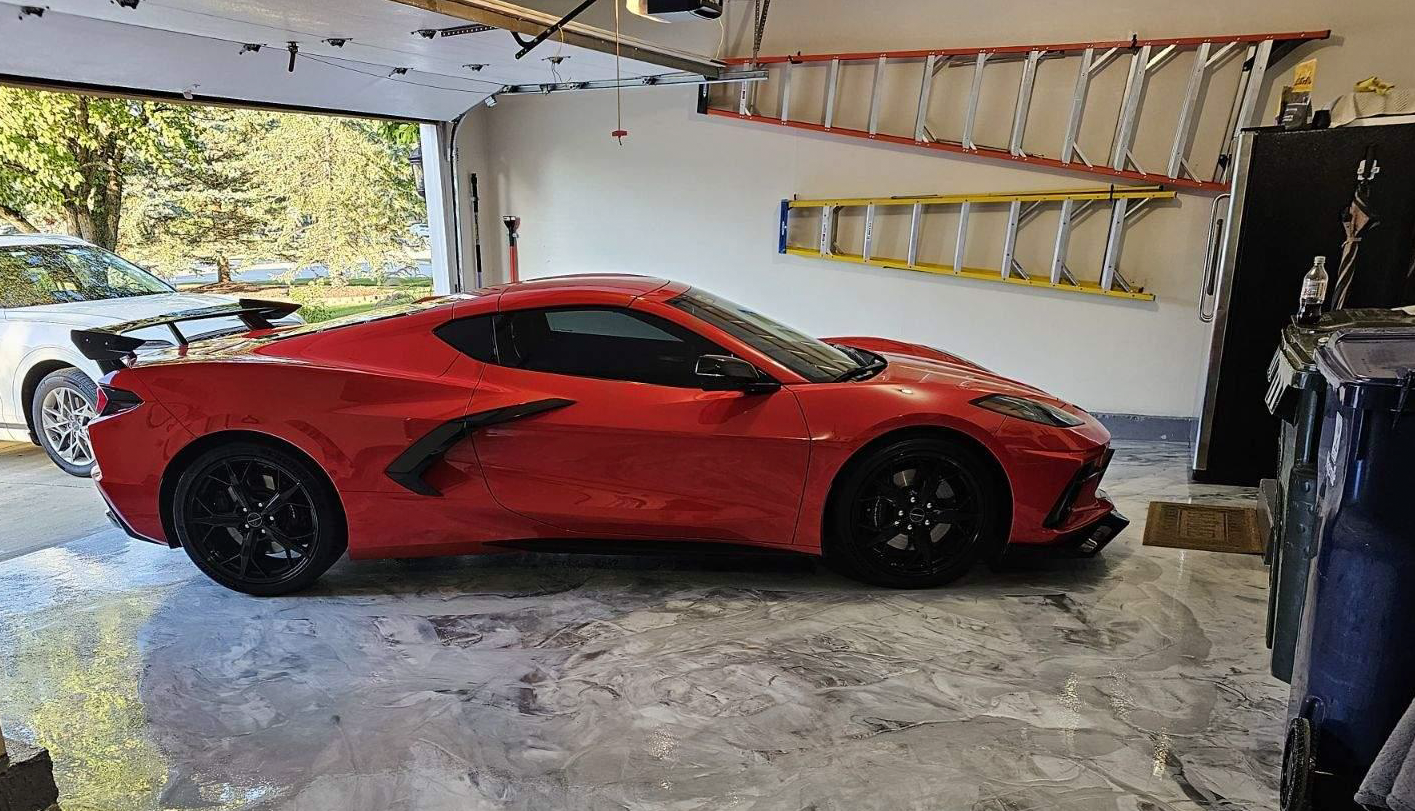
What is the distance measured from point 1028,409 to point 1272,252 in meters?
2.27

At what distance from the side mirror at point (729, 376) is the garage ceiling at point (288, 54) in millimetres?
2126

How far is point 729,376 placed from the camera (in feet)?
10.3

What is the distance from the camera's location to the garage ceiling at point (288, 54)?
3.83m

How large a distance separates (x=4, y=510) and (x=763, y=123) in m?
5.28

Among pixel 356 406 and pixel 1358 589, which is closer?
pixel 1358 589

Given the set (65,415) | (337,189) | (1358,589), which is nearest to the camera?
(1358,589)

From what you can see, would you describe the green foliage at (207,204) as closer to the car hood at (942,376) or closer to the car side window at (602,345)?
the car side window at (602,345)

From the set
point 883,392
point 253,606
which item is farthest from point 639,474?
point 253,606

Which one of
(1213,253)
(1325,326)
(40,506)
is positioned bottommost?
(40,506)

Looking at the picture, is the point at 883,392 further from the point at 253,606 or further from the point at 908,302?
the point at 908,302

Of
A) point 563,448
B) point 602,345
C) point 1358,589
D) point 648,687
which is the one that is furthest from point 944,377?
point 1358,589

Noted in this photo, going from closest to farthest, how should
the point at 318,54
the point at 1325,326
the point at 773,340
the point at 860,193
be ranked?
the point at 773,340 → the point at 1325,326 → the point at 318,54 → the point at 860,193

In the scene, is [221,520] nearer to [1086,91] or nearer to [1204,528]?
[1204,528]

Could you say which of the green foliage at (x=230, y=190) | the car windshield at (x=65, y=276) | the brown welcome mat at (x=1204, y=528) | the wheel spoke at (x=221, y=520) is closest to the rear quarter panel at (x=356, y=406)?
the wheel spoke at (x=221, y=520)
